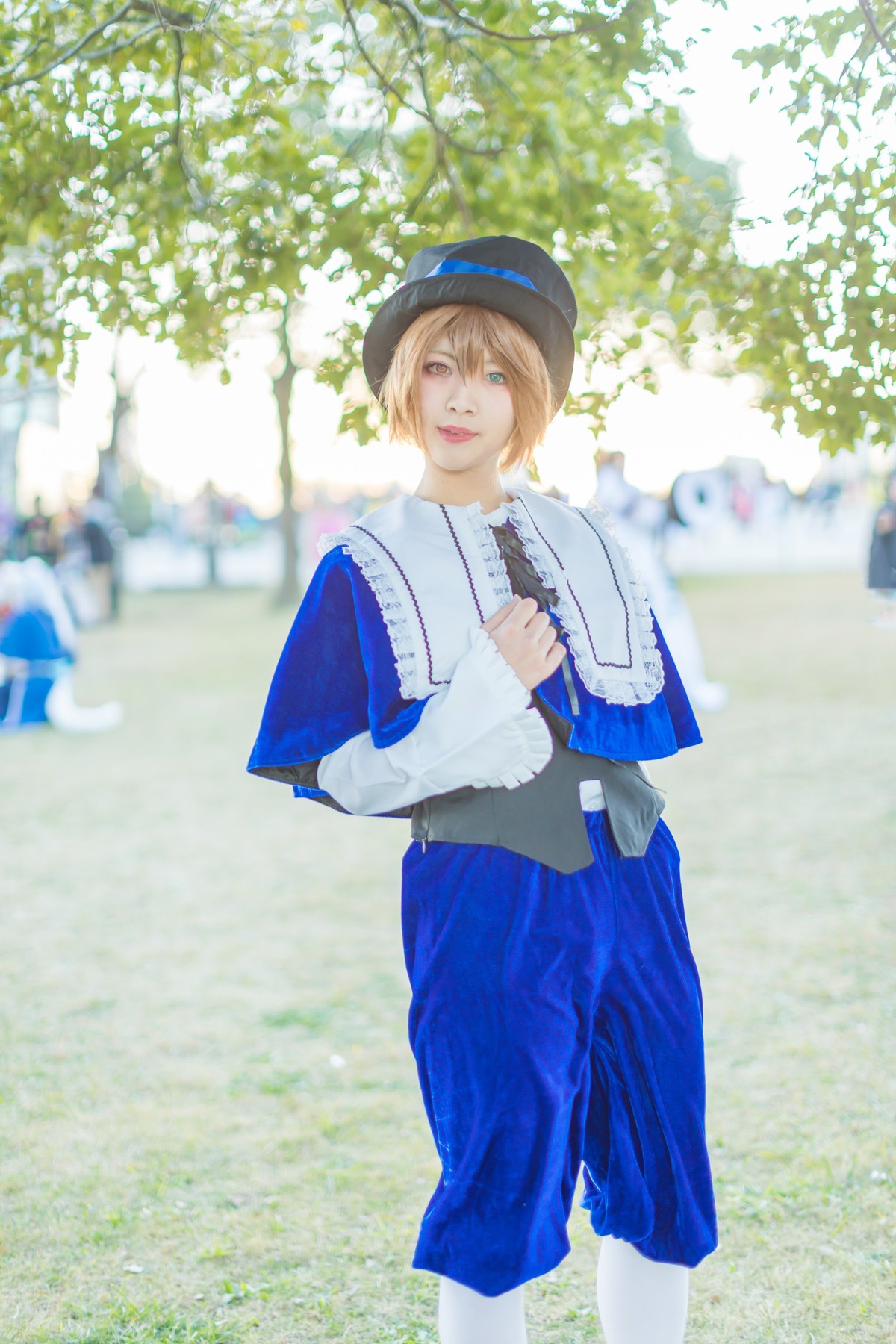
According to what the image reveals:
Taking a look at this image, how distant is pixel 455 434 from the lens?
6.29 feet

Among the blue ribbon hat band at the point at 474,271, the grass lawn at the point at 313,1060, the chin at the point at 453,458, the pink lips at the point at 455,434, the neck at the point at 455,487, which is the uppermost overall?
the blue ribbon hat band at the point at 474,271

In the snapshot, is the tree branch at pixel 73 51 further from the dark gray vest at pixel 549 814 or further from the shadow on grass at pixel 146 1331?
the shadow on grass at pixel 146 1331

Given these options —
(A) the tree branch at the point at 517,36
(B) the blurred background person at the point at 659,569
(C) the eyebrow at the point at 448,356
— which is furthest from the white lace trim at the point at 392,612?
(B) the blurred background person at the point at 659,569

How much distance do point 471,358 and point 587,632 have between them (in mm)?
462

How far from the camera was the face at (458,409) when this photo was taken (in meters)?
1.89

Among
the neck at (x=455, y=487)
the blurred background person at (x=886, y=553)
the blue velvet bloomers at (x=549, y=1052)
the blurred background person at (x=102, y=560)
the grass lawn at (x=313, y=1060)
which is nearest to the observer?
the blue velvet bloomers at (x=549, y=1052)

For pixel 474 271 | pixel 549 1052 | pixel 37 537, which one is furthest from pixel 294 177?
pixel 37 537

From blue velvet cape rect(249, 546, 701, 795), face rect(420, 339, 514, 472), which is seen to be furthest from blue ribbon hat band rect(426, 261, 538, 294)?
blue velvet cape rect(249, 546, 701, 795)

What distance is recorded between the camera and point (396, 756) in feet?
5.77

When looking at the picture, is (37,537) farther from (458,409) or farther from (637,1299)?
(637,1299)

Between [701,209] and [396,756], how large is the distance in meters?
1.80

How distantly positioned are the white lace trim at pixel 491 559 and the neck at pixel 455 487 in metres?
0.05

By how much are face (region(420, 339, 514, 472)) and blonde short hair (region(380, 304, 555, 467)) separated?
0.01 meters

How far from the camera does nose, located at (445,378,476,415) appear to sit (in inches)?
74.2
